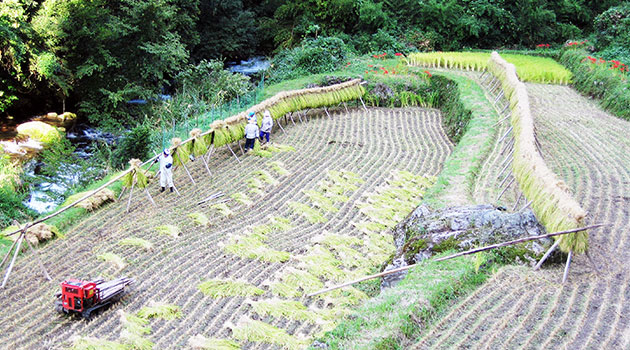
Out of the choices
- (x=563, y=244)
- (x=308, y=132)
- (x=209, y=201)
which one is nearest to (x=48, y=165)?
(x=209, y=201)

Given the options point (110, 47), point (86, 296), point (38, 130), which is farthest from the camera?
point (110, 47)

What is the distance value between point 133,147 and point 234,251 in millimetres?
5079

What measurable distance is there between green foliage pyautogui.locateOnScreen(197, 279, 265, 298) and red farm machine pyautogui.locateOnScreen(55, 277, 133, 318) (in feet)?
3.68

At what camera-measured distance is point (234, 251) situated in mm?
8172

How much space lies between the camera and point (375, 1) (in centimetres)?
2583

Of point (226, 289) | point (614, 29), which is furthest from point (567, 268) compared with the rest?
point (614, 29)

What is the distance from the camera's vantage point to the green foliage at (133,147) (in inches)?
468

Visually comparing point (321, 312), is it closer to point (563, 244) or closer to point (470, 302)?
point (470, 302)

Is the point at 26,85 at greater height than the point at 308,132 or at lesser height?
greater

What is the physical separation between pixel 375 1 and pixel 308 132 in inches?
543

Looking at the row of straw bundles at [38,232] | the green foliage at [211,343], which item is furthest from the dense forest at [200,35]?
the green foliage at [211,343]

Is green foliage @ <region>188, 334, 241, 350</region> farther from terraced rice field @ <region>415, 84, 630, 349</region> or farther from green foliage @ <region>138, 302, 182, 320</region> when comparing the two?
terraced rice field @ <region>415, 84, 630, 349</region>

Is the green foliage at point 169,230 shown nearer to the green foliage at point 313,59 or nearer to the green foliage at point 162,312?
the green foliage at point 162,312

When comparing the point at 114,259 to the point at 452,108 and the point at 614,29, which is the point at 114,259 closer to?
the point at 452,108
